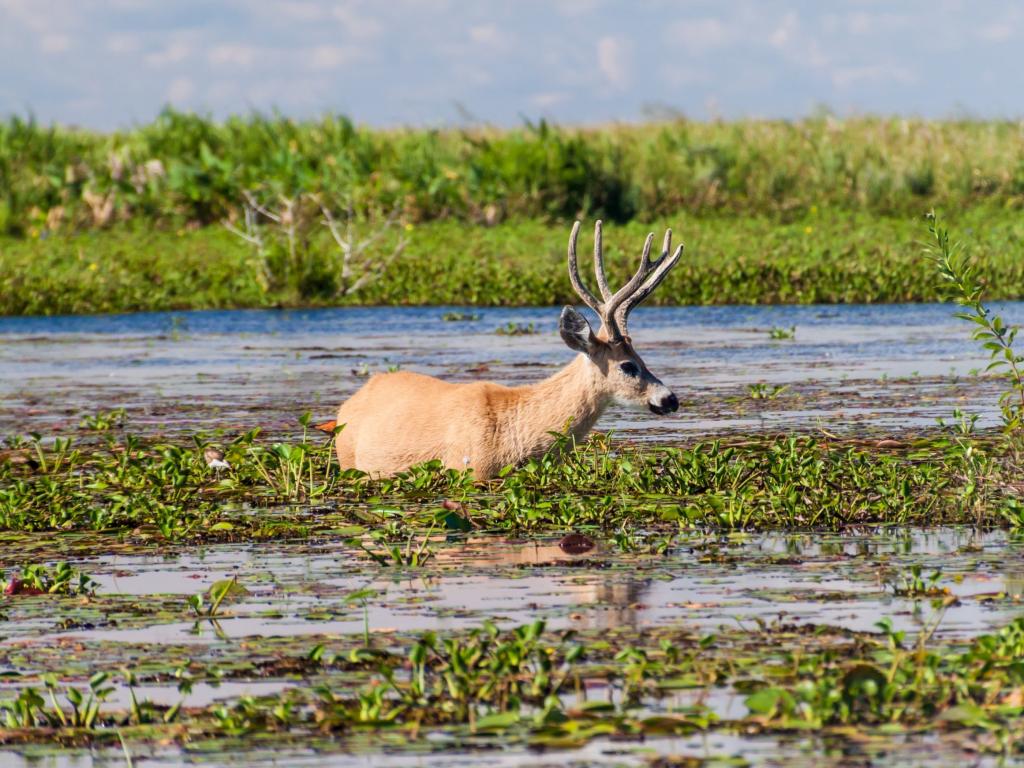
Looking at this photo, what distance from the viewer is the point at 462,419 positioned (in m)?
11.2

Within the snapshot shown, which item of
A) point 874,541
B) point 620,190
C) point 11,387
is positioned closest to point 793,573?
point 874,541

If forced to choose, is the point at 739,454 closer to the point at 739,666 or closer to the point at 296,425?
the point at 296,425

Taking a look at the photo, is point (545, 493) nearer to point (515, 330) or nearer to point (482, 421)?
point (482, 421)

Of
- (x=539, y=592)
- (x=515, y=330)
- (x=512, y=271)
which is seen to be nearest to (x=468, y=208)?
(x=512, y=271)

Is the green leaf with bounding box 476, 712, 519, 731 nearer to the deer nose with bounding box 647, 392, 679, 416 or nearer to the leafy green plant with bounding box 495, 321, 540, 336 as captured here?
the deer nose with bounding box 647, 392, 679, 416

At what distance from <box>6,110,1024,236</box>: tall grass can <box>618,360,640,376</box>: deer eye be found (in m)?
23.7

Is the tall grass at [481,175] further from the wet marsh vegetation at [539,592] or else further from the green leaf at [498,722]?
the green leaf at [498,722]

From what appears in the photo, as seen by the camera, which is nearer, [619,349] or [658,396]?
[658,396]

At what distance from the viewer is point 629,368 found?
11.2 m

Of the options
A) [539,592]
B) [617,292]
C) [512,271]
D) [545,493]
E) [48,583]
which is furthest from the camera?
[512,271]

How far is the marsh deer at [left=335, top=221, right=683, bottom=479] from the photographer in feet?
36.5

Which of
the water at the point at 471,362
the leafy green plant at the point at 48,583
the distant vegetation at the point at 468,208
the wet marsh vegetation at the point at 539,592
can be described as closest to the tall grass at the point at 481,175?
the distant vegetation at the point at 468,208

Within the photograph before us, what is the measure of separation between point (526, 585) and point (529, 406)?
3074 mm

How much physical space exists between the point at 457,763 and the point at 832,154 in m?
32.8
